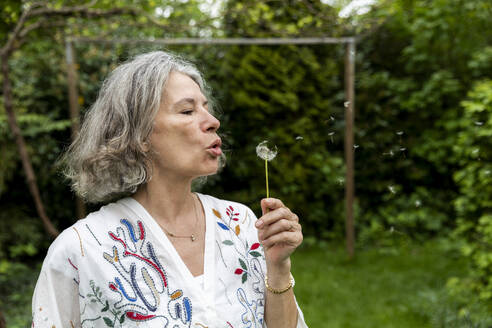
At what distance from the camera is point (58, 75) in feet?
17.9

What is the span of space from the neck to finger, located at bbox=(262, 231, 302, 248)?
360 mm

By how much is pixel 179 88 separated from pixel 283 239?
0.62 m

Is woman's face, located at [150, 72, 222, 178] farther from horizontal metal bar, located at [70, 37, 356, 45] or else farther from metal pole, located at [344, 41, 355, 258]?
metal pole, located at [344, 41, 355, 258]

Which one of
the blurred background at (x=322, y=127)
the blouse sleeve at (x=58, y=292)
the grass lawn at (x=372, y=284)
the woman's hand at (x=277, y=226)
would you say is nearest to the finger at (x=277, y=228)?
the woman's hand at (x=277, y=226)

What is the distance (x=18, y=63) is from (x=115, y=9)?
2453mm

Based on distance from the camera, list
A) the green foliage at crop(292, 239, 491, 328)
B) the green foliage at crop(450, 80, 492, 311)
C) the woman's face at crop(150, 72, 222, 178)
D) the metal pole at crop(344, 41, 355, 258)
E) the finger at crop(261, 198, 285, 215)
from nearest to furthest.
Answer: the finger at crop(261, 198, 285, 215), the woman's face at crop(150, 72, 222, 178), the green foliage at crop(450, 80, 492, 311), the green foliage at crop(292, 239, 491, 328), the metal pole at crop(344, 41, 355, 258)

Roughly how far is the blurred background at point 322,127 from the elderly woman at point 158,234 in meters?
2.58

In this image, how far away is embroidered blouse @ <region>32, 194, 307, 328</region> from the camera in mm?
1414

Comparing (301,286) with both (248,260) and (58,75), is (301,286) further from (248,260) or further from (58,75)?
(58,75)

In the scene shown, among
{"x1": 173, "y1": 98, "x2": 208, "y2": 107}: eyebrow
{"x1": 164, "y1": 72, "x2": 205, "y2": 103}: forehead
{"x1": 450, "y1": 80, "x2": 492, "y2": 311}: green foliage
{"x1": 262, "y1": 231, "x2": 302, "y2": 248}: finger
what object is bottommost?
{"x1": 450, "y1": 80, "x2": 492, "y2": 311}: green foliage

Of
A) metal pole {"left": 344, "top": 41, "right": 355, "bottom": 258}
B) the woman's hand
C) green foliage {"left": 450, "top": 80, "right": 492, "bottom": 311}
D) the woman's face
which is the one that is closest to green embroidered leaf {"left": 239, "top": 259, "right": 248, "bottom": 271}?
the woman's hand

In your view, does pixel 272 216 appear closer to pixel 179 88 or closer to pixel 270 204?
pixel 270 204

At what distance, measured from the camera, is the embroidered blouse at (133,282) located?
4.64 feet

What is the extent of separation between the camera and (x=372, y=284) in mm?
4738
